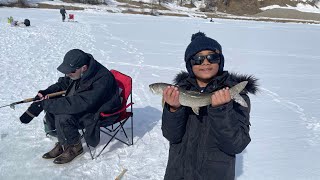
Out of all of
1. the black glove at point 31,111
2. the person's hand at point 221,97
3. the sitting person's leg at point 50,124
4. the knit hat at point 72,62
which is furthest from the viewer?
the sitting person's leg at point 50,124

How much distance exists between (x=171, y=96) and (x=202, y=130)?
0.41 meters

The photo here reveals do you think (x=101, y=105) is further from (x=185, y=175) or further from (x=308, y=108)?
A: (x=308, y=108)

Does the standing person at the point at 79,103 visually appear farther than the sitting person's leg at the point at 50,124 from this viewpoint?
No

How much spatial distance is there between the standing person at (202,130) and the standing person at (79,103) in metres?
1.70

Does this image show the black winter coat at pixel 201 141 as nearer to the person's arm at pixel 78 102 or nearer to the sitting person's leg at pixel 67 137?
the person's arm at pixel 78 102

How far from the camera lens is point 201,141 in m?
2.30

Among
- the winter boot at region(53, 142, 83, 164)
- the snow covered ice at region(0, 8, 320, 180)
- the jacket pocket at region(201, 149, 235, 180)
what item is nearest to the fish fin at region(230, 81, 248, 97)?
the jacket pocket at region(201, 149, 235, 180)

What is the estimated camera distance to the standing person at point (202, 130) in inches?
86.8

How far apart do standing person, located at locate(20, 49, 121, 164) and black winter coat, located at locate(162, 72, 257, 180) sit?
169cm

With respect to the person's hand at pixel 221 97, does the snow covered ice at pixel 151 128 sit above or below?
below

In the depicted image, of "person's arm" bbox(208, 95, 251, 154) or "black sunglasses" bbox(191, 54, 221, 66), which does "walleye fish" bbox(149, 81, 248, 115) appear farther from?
"black sunglasses" bbox(191, 54, 221, 66)

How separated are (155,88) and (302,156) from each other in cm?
300

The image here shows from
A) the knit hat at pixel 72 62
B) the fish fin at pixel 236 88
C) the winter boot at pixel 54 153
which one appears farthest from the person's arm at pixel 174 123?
the winter boot at pixel 54 153

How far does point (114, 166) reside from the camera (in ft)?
13.0
